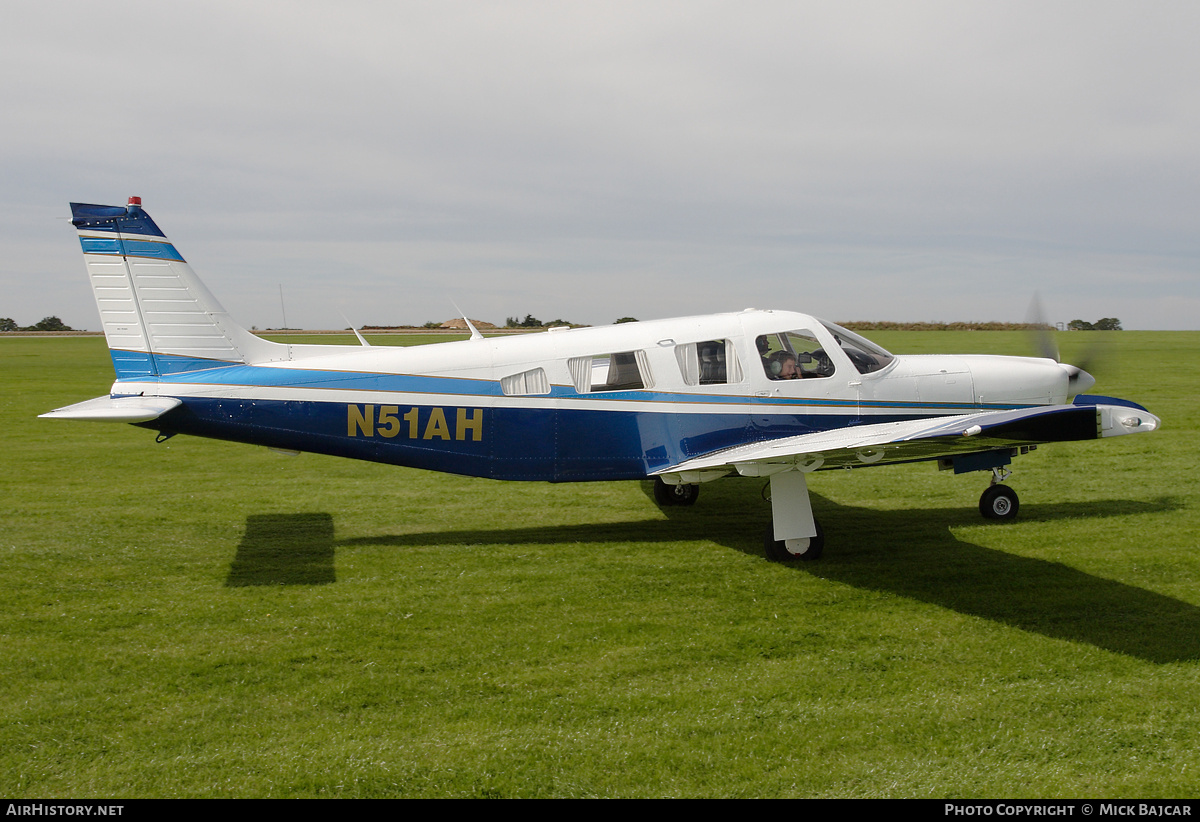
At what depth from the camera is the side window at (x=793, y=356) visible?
8.56 meters

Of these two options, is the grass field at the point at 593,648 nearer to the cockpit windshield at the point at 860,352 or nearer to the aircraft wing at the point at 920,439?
the aircraft wing at the point at 920,439

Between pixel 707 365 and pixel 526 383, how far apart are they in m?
2.03

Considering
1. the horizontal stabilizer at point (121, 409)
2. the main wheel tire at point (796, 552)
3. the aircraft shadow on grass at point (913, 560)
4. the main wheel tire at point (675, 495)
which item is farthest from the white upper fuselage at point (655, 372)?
the main wheel tire at point (675, 495)

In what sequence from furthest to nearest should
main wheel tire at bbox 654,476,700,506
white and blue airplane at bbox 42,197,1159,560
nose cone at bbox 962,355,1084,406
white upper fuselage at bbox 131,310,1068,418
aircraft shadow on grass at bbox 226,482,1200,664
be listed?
main wheel tire at bbox 654,476,700,506
nose cone at bbox 962,355,1084,406
white upper fuselage at bbox 131,310,1068,418
white and blue airplane at bbox 42,197,1159,560
aircraft shadow on grass at bbox 226,482,1200,664

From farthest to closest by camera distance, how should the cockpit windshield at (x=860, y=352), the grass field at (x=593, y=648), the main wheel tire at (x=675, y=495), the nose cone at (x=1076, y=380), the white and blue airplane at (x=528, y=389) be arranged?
the main wheel tire at (x=675, y=495), the nose cone at (x=1076, y=380), the cockpit windshield at (x=860, y=352), the white and blue airplane at (x=528, y=389), the grass field at (x=593, y=648)

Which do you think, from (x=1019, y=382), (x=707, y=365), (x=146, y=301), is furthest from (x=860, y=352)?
(x=146, y=301)

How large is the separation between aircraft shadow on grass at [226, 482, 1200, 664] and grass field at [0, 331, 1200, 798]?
0.15 feet

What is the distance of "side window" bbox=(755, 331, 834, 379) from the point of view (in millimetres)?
8562

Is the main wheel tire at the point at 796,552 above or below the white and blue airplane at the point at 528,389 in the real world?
below

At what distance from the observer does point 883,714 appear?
16.3 ft

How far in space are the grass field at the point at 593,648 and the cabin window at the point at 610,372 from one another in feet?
6.08

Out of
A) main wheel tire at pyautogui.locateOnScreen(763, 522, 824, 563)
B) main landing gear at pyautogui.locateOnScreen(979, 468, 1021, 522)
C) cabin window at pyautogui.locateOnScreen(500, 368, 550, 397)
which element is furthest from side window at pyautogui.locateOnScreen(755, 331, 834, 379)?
main landing gear at pyautogui.locateOnScreen(979, 468, 1021, 522)

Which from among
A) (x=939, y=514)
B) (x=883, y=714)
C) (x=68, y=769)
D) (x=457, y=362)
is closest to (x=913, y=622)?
(x=883, y=714)

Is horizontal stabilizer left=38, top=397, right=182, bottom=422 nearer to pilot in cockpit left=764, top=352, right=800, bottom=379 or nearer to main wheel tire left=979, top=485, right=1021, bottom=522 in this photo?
pilot in cockpit left=764, top=352, right=800, bottom=379
